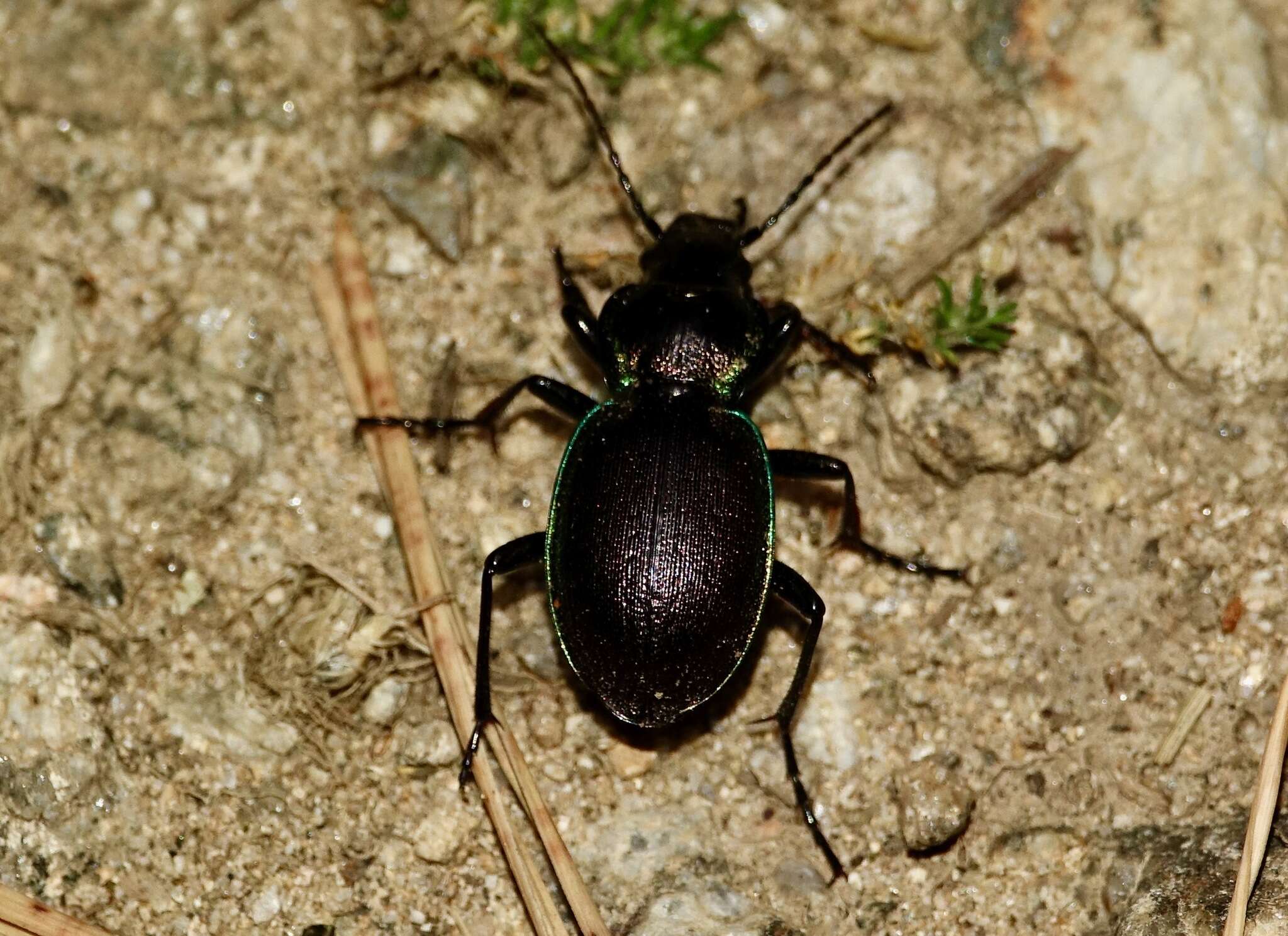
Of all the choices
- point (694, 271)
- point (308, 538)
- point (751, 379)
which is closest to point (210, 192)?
point (308, 538)

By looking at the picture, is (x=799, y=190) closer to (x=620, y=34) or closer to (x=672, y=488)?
(x=620, y=34)

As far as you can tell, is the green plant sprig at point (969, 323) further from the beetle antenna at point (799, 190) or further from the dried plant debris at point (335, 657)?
the dried plant debris at point (335, 657)

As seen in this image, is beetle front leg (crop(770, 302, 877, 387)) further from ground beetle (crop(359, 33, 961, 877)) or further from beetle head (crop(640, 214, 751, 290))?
beetle head (crop(640, 214, 751, 290))

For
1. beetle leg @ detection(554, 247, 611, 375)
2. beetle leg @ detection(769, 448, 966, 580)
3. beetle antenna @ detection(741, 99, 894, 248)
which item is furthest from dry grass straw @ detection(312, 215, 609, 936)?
beetle antenna @ detection(741, 99, 894, 248)

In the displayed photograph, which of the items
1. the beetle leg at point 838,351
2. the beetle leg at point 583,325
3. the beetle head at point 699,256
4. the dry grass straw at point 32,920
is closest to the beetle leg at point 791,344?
the beetle leg at point 838,351

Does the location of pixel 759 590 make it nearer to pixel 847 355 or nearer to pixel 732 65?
pixel 847 355

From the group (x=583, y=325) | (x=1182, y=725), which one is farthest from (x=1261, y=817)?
(x=583, y=325)
